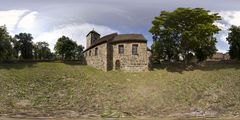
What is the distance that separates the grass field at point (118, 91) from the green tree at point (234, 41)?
9.70ft

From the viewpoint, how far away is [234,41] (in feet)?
186

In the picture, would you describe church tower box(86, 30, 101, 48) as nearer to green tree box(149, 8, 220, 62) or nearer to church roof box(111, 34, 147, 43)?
church roof box(111, 34, 147, 43)

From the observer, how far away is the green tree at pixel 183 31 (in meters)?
52.3

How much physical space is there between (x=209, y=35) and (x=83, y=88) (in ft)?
70.0

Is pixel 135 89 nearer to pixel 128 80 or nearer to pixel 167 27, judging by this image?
pixel 128 80

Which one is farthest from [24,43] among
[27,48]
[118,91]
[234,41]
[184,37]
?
[234,41]

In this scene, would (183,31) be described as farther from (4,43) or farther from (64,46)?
(64,46)

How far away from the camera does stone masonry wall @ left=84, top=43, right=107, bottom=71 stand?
55469mm

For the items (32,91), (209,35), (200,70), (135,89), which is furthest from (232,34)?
(32,91)

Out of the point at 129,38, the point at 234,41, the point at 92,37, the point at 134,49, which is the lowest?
Answer: the point at 134,49

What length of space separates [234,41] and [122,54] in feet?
60.4

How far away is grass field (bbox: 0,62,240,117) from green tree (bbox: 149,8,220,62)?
9.64 ft

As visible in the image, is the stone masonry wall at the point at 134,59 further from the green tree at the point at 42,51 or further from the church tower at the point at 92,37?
the green tree at the point at 42,51

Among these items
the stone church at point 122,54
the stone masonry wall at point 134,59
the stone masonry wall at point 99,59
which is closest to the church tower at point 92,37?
the stone masonry wall at point 99,59
